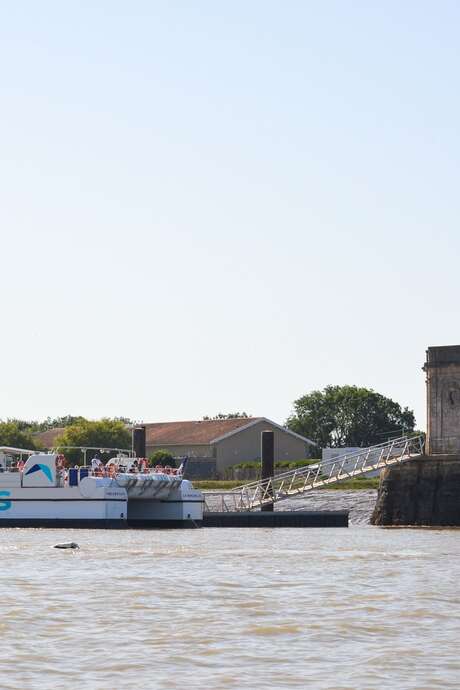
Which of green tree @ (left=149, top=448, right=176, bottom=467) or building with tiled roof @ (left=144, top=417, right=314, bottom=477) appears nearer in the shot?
green tree @ (left=149, top=448, right=176, bottom=467)

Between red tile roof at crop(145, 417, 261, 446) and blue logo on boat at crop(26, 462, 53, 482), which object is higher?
red tile roof at crop(145, 417, 261, 446)

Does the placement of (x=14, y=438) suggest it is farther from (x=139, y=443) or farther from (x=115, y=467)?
(x=115, y=467)

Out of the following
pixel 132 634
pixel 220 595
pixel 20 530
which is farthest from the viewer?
pixel 20 530

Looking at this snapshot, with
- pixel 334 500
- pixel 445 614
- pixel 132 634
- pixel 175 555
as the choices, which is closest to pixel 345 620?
pixel 445 614

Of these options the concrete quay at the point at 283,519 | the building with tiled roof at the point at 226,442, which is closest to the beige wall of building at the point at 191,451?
the building with tiled roof at the point at 226,442

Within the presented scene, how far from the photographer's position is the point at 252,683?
15.3 m

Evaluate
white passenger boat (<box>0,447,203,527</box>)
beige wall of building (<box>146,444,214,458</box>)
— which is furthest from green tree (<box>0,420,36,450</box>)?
white passenger boat (<box>0,447,203,527</box>)

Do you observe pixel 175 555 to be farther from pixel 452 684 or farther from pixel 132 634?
pixel 452 684

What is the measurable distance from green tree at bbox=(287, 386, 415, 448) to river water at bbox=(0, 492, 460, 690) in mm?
95970

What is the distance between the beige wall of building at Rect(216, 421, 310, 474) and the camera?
100m

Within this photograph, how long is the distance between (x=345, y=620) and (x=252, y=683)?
5659mm

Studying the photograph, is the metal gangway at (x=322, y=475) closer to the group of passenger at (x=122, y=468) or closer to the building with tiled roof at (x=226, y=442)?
the group of passenger at (x=122, y=468)

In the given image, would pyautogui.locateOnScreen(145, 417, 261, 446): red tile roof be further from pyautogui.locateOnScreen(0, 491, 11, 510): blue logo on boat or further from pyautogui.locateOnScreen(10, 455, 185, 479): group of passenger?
pyautogui.locateOnScreen(0, 491, 11, 510): blue logo on boat

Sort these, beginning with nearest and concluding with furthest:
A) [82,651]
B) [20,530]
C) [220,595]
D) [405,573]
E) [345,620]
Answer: [82,651] < [345,620] < [220,595] < [405,573] < [20,530]
